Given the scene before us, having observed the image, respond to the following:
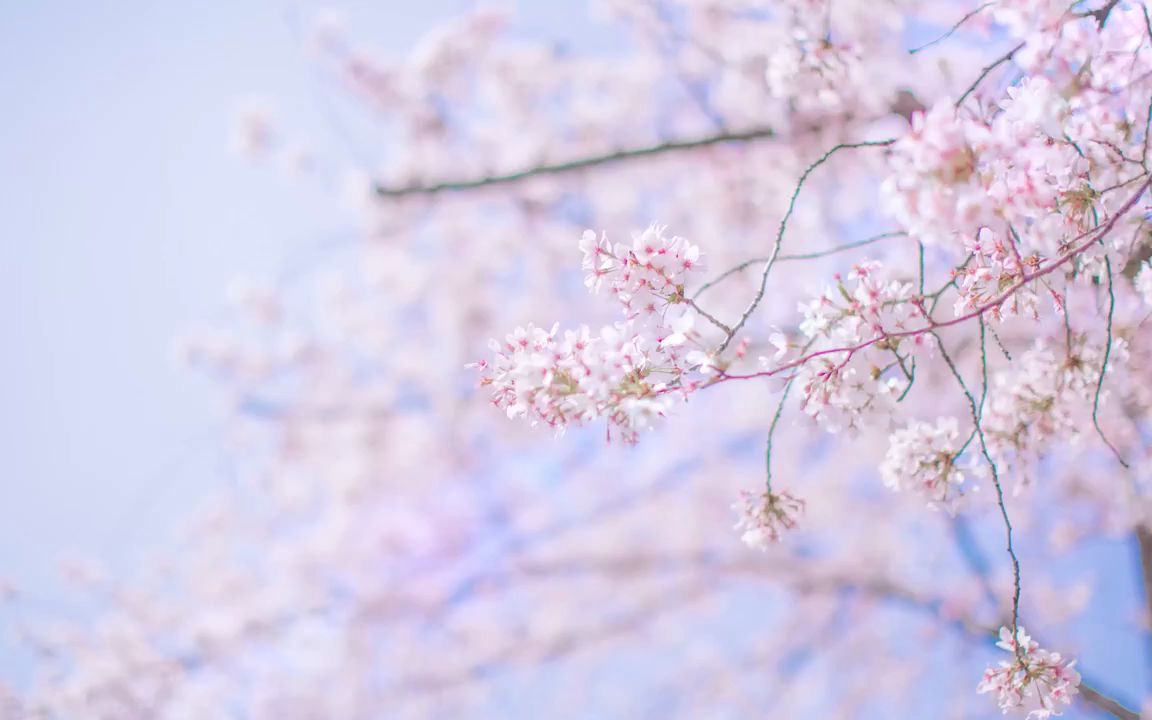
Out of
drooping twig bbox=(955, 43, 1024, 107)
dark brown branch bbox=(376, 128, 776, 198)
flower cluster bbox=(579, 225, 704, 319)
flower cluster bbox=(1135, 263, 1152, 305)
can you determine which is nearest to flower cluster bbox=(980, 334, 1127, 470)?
flower cluster bbox=(1135, 263, 1152, 305)

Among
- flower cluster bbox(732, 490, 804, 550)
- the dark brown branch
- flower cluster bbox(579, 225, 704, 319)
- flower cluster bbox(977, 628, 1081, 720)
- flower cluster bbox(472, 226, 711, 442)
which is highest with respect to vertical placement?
the dark brown branch

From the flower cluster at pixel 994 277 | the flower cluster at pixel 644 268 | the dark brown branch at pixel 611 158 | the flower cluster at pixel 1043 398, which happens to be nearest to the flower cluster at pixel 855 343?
the flower cluster at pixel 994 277

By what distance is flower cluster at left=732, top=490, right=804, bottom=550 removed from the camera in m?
1.36

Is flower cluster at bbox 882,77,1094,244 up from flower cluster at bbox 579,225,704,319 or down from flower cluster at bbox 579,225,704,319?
down

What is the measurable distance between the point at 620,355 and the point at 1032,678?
1.00 metres

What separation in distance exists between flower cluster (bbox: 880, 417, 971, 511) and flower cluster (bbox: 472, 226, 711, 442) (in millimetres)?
573

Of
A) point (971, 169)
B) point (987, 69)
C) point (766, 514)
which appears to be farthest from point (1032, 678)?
point (987, 69)

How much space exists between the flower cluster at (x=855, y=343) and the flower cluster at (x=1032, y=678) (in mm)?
493

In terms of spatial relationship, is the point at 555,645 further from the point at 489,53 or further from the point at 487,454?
the point at 489,53

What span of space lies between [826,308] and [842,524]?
21.2 feet

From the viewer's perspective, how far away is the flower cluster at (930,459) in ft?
4.58

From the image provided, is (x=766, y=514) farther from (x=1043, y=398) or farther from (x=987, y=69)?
(x=987, y=69)

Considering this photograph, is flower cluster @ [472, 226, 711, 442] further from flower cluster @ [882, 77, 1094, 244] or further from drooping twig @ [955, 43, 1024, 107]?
drooping twig @ [955, 43, 1024, 107]

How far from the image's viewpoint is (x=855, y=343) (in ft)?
3.99
